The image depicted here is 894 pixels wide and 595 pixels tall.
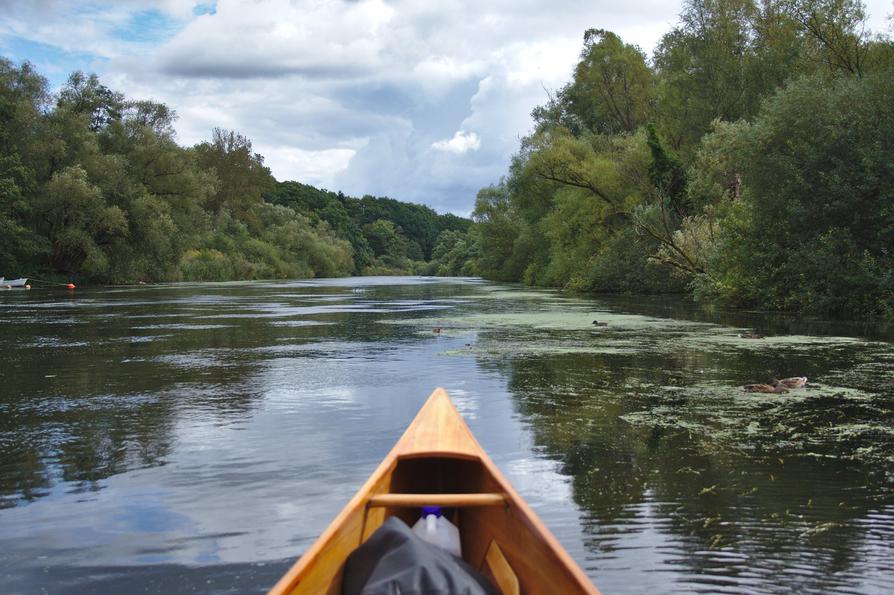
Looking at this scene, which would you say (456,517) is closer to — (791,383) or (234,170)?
(791,383)

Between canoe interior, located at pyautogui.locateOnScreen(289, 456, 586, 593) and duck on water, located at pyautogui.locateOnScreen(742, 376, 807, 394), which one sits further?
duck on water, located at pyautogui.locateOnScreen(742, 376, 807, 394)

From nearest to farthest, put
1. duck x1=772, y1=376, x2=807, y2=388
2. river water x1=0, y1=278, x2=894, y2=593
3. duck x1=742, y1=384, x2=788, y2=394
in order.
Result: river water x1=0, y1=278, x2=894, y2=593 → duck x1=742, y1=384, x2=788, y2=394 → duck x1=772, y1=376, x2=807, y2=388

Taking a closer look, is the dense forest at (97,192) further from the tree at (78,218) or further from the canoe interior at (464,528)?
the canoe interior at (464,528)

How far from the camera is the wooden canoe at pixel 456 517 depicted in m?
2.75

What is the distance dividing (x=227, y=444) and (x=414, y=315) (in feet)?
53.9

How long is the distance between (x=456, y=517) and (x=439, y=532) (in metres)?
0.44

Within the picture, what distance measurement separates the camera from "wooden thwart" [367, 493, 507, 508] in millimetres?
3443

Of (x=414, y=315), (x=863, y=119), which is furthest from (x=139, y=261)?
(x=863, y=119)

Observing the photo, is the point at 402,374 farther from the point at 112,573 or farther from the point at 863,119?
the point at 863,119

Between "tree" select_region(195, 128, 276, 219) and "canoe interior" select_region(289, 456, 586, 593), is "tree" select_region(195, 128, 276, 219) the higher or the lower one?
the higher one

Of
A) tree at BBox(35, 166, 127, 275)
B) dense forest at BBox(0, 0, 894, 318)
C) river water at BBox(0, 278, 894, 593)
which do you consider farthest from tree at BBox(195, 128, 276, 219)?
river water at BBox(0, 278, 894, 593)

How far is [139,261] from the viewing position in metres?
50.3

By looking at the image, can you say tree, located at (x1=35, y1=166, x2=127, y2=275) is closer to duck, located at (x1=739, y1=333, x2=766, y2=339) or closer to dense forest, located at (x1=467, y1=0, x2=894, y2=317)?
dense forest, located at (x1=467, y1=0, x2=894, y2=317)

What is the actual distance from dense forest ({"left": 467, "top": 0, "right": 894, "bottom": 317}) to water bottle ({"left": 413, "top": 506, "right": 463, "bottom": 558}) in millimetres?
16966
